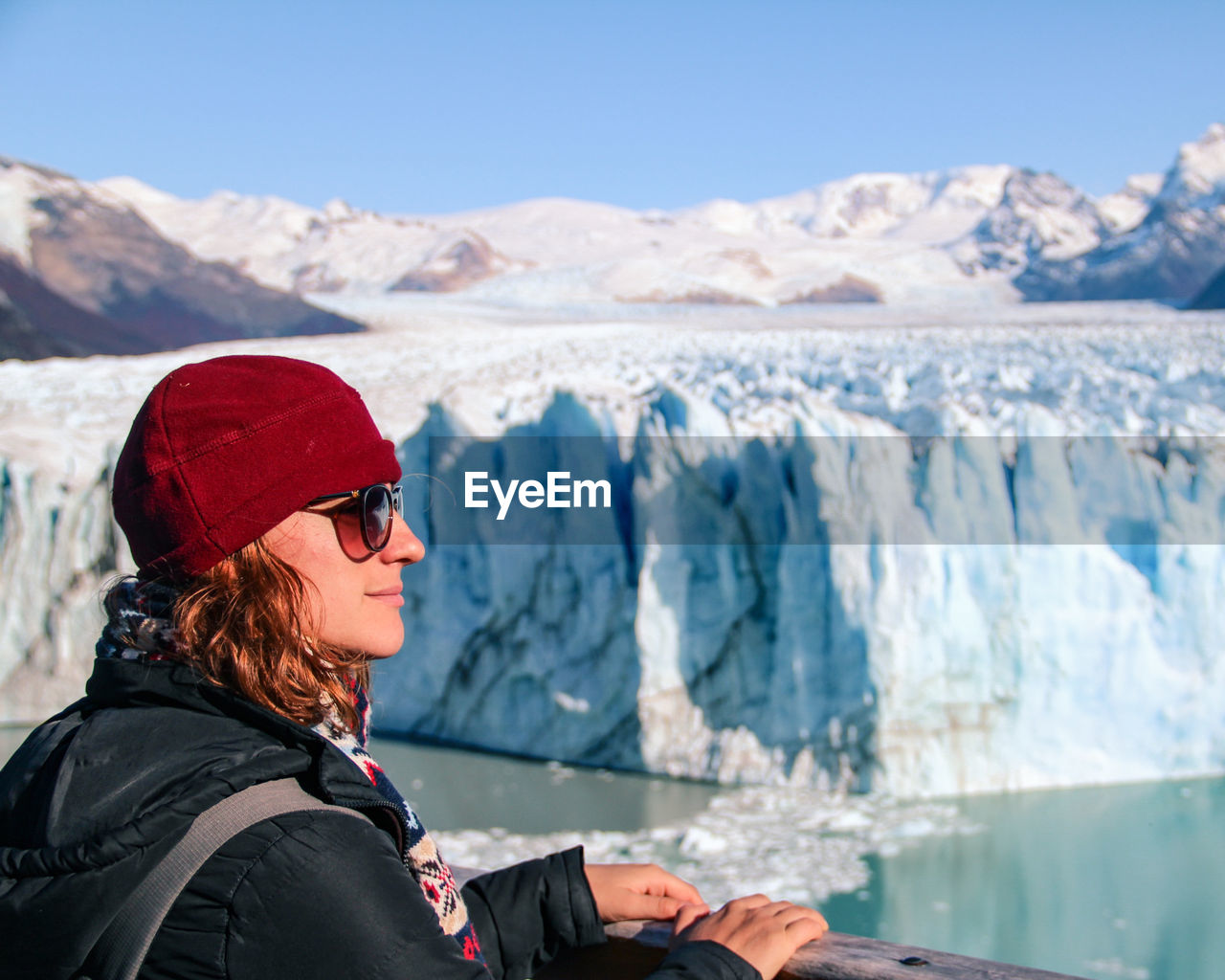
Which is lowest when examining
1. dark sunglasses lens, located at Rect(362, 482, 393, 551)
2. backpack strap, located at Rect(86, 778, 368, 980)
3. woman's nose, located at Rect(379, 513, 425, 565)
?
backpack strap, located at Rect(86, 778, 368, 980)

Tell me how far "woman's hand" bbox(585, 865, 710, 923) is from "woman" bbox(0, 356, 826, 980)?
0.06 metres

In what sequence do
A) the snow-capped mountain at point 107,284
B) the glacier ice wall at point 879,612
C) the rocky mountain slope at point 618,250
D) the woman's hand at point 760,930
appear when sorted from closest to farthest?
the woman's hand at point 760,930, the glacier ice wall at point 879,612, the snow-capped mountain at point 107,284, the rocky mountain slope at point 618,250

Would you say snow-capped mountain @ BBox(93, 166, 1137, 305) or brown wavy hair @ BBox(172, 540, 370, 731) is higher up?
snow-capped mountain @ BBox(93, 166, 1137, 305)

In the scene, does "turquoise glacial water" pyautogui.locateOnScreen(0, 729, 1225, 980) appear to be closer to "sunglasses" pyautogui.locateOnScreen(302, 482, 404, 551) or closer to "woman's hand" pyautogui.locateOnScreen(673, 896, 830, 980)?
"woman's hand" pyautogui.locateOnScreen(673, 896, 830, 980)

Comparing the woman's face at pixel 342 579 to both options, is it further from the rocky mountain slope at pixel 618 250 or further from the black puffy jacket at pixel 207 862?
the rocky mountain slope at pixel 618 250

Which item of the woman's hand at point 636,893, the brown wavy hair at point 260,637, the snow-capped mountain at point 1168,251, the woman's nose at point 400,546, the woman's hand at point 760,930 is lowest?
the woman's hand at point 636,893

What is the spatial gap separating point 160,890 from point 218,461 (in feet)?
0.81

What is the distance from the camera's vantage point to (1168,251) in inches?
316

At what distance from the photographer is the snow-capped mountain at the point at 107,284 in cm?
569

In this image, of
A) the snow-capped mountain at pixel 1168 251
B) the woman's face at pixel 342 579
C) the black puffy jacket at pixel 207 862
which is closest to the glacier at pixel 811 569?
the woman's face at pixel 342 579

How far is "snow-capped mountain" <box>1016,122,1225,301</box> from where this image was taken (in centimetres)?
769

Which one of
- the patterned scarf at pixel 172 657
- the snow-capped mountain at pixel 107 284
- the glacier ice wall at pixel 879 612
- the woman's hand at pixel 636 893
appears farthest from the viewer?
the snow-capped mountain at pixel 107 284

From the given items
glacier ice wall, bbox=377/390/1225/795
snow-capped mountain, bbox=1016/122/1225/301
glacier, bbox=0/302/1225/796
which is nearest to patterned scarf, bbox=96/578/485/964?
glacier ice wall, bbox=377/390/1225/795

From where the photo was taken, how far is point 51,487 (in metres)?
4.43
